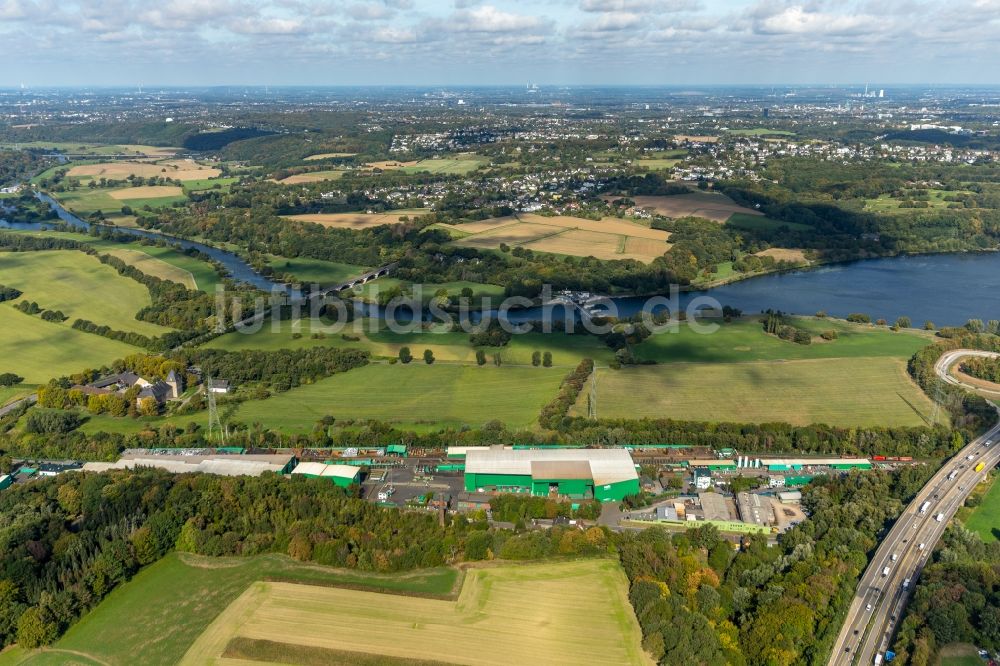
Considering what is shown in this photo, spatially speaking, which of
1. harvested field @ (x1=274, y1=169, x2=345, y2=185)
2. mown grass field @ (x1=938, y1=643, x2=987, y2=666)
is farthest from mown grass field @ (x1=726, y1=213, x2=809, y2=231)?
mown grass field @ (x1=938, y1=643, x2=987, y2=666)

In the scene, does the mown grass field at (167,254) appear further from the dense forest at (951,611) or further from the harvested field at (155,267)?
the dense forest at (951,611)

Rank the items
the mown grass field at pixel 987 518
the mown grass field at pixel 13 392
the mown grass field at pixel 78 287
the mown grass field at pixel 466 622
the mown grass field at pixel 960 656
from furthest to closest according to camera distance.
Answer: the mown grass field at pixel 78 287
the mown grass field at pixel 13 392
the mown grass field at pixel 987 518
the mown grass field at pixel 466 622
the mown grass field at pixel 960 656

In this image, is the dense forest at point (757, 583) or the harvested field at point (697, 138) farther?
the harvested field at point (697, 138)

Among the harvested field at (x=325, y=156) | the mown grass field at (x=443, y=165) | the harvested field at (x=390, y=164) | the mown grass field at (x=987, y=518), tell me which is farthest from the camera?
the harvested field at (x=325, y=156)

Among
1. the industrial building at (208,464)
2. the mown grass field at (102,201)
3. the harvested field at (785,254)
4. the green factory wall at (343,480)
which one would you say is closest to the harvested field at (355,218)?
the mown grass field at (102,201)

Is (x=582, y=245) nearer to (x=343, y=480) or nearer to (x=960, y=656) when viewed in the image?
(x=343, y=480)

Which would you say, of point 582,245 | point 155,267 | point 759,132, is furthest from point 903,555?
point 759,132
